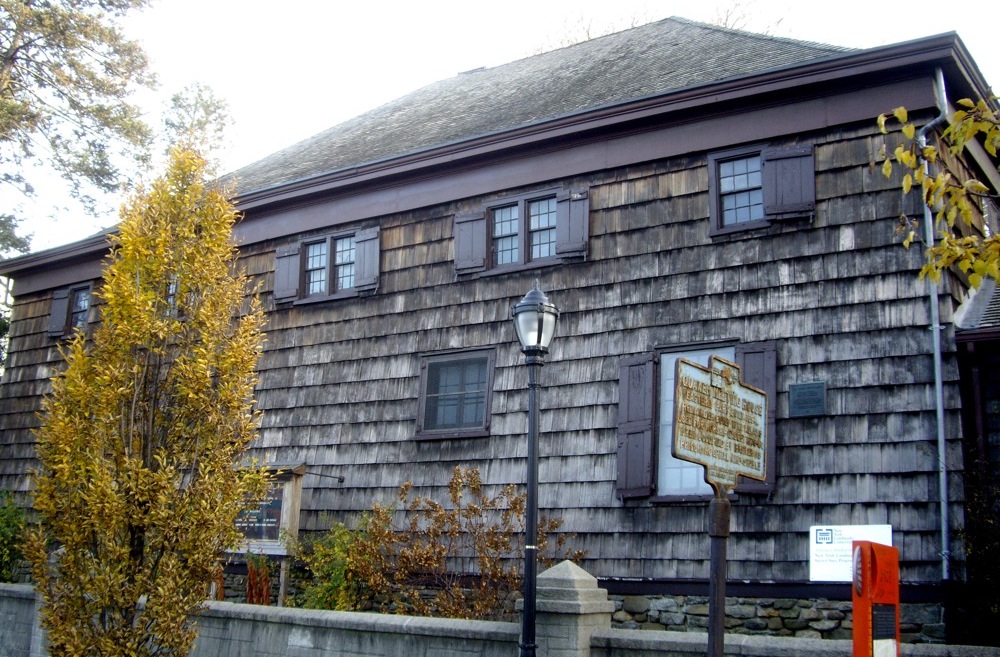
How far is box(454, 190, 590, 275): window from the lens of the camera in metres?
13.5

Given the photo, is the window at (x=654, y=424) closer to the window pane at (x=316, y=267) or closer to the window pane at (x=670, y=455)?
the window pane at (x=670, y=455)

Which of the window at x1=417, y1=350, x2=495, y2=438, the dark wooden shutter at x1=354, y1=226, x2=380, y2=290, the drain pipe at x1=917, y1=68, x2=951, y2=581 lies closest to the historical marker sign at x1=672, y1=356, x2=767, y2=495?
the drain pipe at x1=917, y1=68, x2=951, y2=581

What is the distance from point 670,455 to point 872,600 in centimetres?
620

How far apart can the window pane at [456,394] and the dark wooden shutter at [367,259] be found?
1.80 metres

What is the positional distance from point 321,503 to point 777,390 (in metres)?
7.08

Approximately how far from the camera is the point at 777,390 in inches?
450

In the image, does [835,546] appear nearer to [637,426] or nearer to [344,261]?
[637,426]

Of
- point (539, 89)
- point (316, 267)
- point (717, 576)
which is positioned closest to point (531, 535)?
point (717, 576)

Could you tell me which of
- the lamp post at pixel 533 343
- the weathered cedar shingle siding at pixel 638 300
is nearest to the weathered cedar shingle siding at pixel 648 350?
the weathered cedar shingle siding at pixel 638 300

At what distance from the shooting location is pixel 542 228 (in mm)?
14102

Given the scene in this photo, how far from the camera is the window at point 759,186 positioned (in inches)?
466

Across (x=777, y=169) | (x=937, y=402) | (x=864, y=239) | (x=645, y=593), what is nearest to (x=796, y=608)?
(x=645, y=593)

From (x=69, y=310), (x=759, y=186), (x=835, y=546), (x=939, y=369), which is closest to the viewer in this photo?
(x=939, y=369)

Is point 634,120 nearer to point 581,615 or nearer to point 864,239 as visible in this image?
point 864,239
